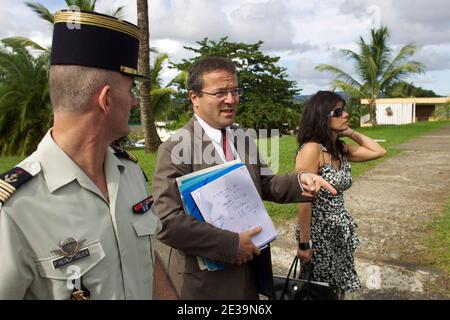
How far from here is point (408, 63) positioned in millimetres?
25047

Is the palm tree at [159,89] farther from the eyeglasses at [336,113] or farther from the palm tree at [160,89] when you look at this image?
the eyeglasses at [336,113]

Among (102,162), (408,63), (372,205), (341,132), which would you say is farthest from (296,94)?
(102,162)

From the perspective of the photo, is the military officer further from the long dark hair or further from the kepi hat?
the long dark hair

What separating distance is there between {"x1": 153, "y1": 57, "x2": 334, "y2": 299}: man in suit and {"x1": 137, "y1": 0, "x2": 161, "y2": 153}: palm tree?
8.21 meters

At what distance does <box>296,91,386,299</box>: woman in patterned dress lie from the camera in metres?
2.72

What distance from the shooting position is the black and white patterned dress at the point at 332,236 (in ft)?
9.04

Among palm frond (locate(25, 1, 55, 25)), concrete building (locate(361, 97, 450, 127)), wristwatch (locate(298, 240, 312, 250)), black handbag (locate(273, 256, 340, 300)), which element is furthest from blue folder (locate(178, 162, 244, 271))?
concrete building (locate(361, 97, 450, 127))

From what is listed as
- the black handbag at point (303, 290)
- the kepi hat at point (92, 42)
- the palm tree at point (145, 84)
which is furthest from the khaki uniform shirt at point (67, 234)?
the palm tree at point (145, 84)

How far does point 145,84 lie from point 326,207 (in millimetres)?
9521

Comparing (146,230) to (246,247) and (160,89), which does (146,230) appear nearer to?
(246,247)

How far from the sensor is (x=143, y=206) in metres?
1.51

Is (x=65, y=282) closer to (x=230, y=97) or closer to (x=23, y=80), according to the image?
(x=230, y=97)

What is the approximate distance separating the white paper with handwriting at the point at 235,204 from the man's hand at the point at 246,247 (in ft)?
0.14

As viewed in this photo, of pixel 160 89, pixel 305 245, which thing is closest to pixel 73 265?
pixel 305 245
